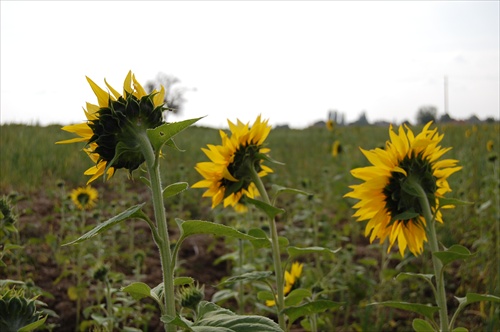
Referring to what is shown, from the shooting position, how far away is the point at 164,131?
2.78ft

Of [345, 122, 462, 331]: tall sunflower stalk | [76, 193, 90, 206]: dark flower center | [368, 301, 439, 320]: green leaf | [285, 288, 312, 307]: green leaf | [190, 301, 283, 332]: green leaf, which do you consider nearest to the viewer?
[190, 301, 283, 332]: green leaf

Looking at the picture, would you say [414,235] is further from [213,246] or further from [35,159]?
[35,159]

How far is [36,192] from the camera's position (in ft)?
13.8

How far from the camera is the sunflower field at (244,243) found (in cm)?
96

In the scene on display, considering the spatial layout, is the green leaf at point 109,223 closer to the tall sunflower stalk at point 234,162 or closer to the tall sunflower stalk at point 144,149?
the tall sunflower stalk at point 144,149

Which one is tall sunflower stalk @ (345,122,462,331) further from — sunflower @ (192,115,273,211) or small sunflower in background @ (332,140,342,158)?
small sunflower in background @ (332,140,342,158)

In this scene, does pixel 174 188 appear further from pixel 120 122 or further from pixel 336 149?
pixel 336 149

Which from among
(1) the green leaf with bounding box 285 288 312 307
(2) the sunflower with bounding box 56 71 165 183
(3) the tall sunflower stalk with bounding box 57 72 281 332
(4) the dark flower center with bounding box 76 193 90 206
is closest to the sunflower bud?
(1) the green leaf with bounding box 285 288 312 307

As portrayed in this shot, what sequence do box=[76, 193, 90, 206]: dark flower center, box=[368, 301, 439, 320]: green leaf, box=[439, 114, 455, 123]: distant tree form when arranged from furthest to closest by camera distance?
box=[439, 114, 455, 123]: distant tree → box=[76, 193, 90, 206]: dark flower center → box=[368, 301, 439, 320]: green leaf

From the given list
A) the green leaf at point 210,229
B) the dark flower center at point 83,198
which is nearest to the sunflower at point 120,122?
the green leaf at point 210,229

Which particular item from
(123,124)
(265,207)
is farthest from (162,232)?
(265,207)

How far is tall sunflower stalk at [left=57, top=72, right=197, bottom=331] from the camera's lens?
897mm

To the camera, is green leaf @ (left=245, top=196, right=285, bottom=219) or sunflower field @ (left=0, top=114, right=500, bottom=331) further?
green leaf @ (left=245, top=196, right=285, bottom=219)

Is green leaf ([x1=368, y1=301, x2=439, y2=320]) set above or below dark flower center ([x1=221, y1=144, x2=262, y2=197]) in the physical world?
below
